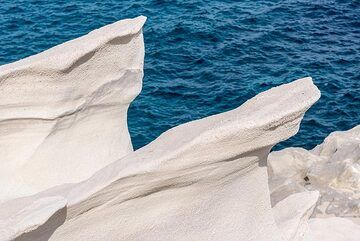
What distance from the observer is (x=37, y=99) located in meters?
11.4

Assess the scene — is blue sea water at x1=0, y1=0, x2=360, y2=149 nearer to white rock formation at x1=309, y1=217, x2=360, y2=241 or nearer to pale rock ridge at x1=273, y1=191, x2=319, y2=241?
white rock formation at x1=309, y1=217, x2=360, y2=241

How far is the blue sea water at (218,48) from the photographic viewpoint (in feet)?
81.6

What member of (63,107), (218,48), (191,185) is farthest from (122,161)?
(218,48)

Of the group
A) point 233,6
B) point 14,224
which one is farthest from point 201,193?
point 233,6

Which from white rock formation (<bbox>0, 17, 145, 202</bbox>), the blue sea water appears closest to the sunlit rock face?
white rock formation (<bbox>0, 17, 145, 202</bbox>)

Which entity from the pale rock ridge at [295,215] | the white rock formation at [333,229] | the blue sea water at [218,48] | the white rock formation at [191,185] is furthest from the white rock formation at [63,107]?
the blue sea water at [218,48]

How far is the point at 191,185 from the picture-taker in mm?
9805

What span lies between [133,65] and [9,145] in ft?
8.54

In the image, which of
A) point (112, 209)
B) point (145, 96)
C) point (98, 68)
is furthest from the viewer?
point (145, 96)

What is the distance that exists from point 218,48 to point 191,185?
1951 centimetres

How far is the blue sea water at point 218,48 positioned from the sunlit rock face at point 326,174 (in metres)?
7.30

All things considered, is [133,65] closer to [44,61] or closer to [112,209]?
[44,61]

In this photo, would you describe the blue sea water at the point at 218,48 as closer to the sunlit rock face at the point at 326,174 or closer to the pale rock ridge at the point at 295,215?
the sunlit rock face at the point at 326,174

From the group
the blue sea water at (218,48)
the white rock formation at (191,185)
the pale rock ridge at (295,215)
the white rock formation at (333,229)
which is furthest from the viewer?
the blue sea water at (218,48)
